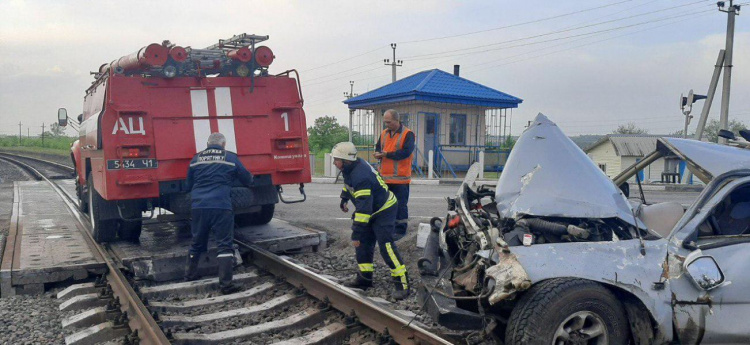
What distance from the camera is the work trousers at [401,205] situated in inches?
304

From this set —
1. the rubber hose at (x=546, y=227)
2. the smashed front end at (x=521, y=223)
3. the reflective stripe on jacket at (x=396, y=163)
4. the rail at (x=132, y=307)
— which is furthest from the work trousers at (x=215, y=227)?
the rubber hose at (x=546, y=227)

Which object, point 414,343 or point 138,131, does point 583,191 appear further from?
point 138,131

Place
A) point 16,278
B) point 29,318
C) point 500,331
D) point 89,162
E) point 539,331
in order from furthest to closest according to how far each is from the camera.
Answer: point 89,162
point 16,278
point 29,318
point 500,331
point 539,331

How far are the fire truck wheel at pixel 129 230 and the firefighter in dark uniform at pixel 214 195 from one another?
2.20 m

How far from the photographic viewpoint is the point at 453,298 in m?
4.00

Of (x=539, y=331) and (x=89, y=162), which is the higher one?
(x=89, y=162)

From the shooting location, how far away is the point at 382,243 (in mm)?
5824

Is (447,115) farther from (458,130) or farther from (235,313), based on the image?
(235,313)

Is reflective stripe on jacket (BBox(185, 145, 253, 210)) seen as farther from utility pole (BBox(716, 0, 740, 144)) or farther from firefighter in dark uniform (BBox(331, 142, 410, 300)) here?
utility pole (BBox(716, 0, 740, 144))

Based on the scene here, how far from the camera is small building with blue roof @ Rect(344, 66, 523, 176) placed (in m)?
22.5

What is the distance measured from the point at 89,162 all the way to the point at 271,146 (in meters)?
2.80

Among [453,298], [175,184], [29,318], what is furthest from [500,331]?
[175,184]

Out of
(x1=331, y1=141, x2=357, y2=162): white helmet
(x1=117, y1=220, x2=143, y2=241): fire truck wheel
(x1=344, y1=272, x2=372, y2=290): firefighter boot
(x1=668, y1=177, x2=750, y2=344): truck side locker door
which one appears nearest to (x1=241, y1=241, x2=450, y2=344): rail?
(x1=344, y1=272, x2=372, y2=290): firefighter boot

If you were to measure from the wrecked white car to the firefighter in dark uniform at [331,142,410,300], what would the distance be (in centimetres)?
143
